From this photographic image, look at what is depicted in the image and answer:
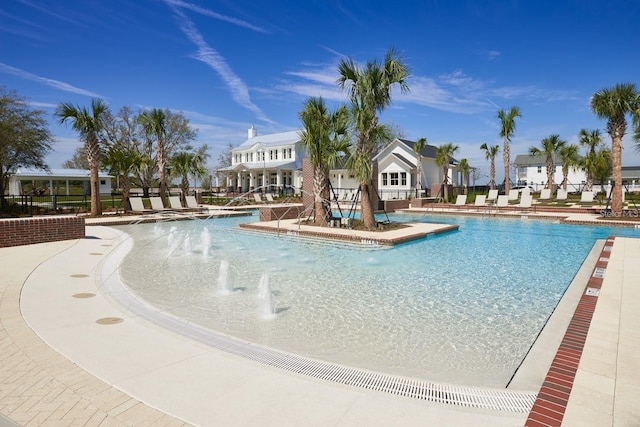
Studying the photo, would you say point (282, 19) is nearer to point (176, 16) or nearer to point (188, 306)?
point (176, 16)

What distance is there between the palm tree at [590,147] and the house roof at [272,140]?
94.2 ft

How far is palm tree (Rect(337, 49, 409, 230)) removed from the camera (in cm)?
1270

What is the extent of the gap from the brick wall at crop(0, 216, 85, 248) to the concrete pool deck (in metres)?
6.70

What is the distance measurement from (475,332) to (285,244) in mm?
7896

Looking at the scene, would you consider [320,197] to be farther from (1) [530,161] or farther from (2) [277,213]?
(1) [530,161]

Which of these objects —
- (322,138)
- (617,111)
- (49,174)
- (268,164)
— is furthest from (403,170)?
(49,174)

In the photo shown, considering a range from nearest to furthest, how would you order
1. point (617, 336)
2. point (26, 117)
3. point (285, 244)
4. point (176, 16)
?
point (617, 336) → point (285, 244) → point (176, 16) → point (26, 117)

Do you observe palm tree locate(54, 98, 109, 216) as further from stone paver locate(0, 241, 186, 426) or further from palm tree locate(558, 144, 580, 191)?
palm tree locate(558, 144, 580, 191)

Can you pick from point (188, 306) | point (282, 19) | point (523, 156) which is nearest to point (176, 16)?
point (282, 19)

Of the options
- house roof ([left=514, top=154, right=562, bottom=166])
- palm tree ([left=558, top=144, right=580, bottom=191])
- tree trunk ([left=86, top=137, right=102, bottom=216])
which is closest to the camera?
tree trunk ([left=86, top=137, right=102, bottom=216])

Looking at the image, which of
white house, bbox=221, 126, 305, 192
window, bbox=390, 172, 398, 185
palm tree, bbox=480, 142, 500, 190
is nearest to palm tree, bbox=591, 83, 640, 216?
palm tree, bbox=480, 142, 500, 190

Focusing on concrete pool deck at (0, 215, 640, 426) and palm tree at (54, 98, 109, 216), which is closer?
concrete pool deck at (0, 215, 640, 426)

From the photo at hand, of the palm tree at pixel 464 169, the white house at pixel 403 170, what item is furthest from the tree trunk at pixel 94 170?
the palm tree at pixel 464 169

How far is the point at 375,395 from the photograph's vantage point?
3129 millimetres
